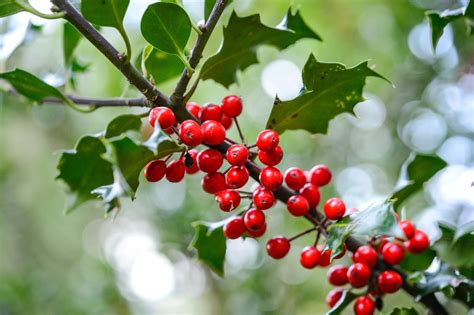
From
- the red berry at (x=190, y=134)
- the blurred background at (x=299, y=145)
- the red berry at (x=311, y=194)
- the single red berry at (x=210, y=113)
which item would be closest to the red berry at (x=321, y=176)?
the red berry at (x=311, y=194)

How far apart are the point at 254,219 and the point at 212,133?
19 cm

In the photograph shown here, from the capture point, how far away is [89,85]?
369cm

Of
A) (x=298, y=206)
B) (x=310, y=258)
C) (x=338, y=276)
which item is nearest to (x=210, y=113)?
(x=298, y=206)

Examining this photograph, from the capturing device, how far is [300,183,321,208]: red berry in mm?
1079

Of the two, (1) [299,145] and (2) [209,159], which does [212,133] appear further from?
(1) [299,145]

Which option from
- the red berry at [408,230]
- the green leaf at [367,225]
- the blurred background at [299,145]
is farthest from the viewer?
the blurred background at [299,145]

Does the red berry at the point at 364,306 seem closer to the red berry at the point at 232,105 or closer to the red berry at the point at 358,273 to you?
the red berry at the point at 358,273

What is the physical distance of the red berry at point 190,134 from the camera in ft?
2.85

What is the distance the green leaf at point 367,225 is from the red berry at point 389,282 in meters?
0.26

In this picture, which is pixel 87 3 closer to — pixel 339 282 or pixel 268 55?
pixel 339 282

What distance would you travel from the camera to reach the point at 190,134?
87cm

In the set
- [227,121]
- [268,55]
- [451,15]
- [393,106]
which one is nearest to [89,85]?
[268,55]

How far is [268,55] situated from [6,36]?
6.42 ft

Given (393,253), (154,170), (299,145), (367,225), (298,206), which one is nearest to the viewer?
(367,225)
